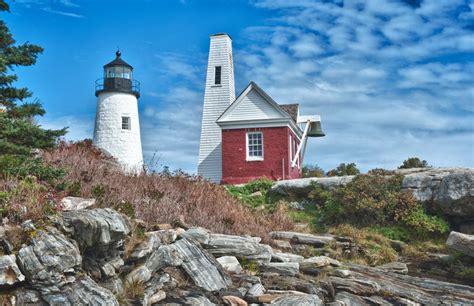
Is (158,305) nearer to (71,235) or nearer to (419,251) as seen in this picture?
(71,235)

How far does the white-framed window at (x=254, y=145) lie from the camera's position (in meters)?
25.4

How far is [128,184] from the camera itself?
10070 mm

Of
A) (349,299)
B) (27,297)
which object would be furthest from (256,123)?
(27,297)

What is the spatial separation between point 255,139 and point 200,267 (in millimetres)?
18093

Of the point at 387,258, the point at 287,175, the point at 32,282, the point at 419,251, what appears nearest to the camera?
the point at 32,282

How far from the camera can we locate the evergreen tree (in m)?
9.21

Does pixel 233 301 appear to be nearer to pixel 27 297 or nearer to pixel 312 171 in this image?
pixel 27 297

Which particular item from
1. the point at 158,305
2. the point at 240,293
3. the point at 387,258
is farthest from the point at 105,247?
the point at 387,258

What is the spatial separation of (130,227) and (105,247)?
562mm

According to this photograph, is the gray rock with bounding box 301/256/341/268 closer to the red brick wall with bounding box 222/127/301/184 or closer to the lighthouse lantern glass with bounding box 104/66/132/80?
the red brick wall with bounding box 222/127/301/184

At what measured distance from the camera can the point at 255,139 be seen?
1005 inches

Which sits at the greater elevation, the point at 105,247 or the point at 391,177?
the point at 391,177

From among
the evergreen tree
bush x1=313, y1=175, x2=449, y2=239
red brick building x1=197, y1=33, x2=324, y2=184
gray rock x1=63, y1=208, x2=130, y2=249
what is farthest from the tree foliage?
red brick building x1=197, y1=33, x2=324, y2=184

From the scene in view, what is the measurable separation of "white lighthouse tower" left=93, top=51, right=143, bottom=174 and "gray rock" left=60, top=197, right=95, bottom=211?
62.7ft
